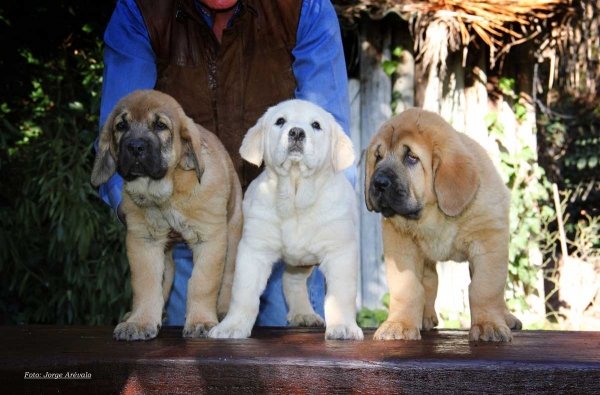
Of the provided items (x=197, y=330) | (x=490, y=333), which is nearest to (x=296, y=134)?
(x=197, y=330)

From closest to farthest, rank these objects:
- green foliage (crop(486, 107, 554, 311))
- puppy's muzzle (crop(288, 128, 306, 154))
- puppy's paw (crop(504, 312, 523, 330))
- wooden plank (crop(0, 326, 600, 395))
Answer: wooden plank (crop(0, 326, 600, 395)), puppy's muzzle (crop(288, 128, 306, 154)), puppy's paw (crop(504, 312, 523, 330)), green foliage (crop(486, 107, 554, 311))

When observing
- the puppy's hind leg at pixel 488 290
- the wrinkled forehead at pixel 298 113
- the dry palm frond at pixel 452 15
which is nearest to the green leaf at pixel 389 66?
the dry palm frond at pixel 452 15

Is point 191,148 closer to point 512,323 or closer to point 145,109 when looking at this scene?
point 145,109

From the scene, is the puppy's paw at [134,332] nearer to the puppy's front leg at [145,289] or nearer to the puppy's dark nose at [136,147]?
the puppy's front leg at [145,289]

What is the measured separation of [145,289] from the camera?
3.70 metres

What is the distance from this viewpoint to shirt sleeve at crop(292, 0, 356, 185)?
447cm

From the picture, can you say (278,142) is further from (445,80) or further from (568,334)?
(445,80)

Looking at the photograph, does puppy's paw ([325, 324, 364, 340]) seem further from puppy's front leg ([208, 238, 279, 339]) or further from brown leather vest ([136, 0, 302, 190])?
brown leather vest ([136, 0, 302, 190])

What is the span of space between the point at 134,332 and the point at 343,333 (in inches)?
37.4

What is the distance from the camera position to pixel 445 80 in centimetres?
751

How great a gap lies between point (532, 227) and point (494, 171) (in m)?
4.27

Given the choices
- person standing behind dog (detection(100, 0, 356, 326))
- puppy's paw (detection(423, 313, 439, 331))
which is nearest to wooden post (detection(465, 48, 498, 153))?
person standing behind dog (detection(100, 0, 356, 326))

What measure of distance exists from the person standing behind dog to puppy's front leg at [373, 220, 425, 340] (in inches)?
34.9

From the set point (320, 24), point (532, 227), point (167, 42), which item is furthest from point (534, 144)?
point (167, 42)
